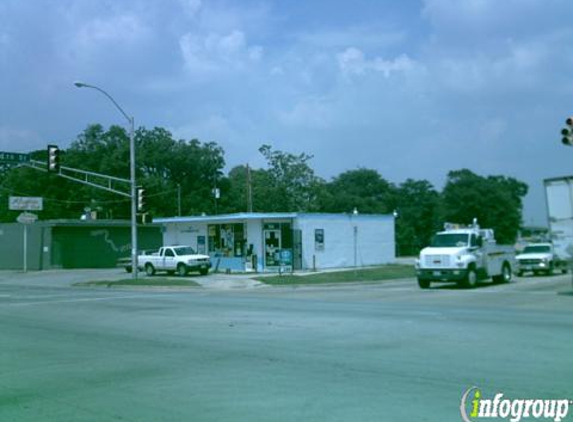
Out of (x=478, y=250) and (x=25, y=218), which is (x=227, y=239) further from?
(x=478, y=250)

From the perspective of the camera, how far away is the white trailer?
20359mm

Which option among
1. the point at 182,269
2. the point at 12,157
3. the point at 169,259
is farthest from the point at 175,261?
the point at 12,157

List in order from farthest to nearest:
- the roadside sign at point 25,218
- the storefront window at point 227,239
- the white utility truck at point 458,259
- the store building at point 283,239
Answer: the roadside sign at point 25,218
the storefront window at point 227,239
the store building at point 283,239
the white utility truck at point 458,259

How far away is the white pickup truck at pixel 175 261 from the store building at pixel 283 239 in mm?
3308

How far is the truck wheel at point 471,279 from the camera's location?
2672cm

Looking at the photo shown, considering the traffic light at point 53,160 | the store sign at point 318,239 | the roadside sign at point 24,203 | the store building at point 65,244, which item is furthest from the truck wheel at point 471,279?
the roadside sign at point 24,203

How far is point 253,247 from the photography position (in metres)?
41.5

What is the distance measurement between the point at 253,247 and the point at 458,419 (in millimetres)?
34811

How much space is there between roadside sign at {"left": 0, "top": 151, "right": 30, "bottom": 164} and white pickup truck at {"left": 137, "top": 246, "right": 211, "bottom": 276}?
10.5 meters

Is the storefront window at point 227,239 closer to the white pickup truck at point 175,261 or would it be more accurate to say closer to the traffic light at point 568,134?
the white pickup truck at point 175,261

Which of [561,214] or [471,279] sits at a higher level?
[561,214]

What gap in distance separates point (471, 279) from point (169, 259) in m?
18.7

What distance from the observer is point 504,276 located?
1184 inches

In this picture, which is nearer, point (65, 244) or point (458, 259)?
point (458, 259)
